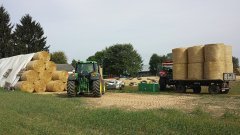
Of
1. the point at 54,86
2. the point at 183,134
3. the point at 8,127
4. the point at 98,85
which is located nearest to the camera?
the point at 183,134

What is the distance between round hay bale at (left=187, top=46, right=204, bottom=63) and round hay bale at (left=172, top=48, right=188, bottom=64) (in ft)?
2.31

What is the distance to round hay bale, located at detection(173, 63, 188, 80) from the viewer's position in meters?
29.3

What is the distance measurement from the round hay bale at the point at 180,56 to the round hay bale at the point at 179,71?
12.0 inches

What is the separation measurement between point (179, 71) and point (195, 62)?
190 cm

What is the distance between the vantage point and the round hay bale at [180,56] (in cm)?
2933

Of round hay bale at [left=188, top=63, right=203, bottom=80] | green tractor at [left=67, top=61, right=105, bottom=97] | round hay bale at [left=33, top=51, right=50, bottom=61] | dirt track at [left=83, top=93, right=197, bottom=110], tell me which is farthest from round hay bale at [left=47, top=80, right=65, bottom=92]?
dirt track at [left=83, top=93, right=197, bottom=110]

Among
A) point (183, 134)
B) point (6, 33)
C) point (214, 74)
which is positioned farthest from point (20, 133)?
point (6, 33)

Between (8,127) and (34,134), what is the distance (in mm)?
1485

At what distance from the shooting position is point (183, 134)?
941 centimetres

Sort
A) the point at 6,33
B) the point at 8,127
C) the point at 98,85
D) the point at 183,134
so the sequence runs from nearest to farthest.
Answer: the point at 183,134 → the point at 8,127 → the point at 98,85 → the point at 6,33

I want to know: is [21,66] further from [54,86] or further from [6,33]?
[6,33]

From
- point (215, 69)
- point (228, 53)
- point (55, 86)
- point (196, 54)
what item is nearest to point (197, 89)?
point (196, 54)

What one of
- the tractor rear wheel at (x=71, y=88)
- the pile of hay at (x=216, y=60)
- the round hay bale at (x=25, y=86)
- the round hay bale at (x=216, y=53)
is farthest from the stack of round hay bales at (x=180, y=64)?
the round hay bale at (x=25, y=86)

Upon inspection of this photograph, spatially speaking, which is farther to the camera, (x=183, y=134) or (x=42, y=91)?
(x=42, y=91)
